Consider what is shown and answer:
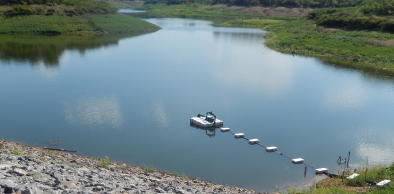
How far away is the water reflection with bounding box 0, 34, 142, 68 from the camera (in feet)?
159

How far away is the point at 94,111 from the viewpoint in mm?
28109

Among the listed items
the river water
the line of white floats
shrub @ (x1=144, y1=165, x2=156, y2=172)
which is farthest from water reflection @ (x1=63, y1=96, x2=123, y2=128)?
the line of white floats

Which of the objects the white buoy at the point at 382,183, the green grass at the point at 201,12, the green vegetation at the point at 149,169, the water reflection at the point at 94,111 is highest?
the green grass at the point at 201,12

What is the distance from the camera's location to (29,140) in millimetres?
22891

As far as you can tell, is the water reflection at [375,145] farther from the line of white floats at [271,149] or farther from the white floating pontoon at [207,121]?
the white floating pontoon at [207,121]

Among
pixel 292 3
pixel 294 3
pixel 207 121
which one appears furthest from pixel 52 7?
pixel 292 3

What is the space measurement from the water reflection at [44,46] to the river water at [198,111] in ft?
1.40

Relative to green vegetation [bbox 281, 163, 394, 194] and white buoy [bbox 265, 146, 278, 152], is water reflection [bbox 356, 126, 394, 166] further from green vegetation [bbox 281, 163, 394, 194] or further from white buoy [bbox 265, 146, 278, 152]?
white buoy [bbox 265, 146, 278, 152]

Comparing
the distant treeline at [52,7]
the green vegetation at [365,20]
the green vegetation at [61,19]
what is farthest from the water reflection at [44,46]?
the green vegetation at [365,20]

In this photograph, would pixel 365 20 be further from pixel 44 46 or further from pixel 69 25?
pixel 69 25

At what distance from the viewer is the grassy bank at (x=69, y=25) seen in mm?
73250

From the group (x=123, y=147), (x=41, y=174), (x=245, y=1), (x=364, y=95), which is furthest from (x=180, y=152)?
(x=245, y=1)

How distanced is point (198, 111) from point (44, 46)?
39573 millimetres

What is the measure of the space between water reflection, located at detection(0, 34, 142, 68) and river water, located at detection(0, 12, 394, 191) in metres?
0.43
